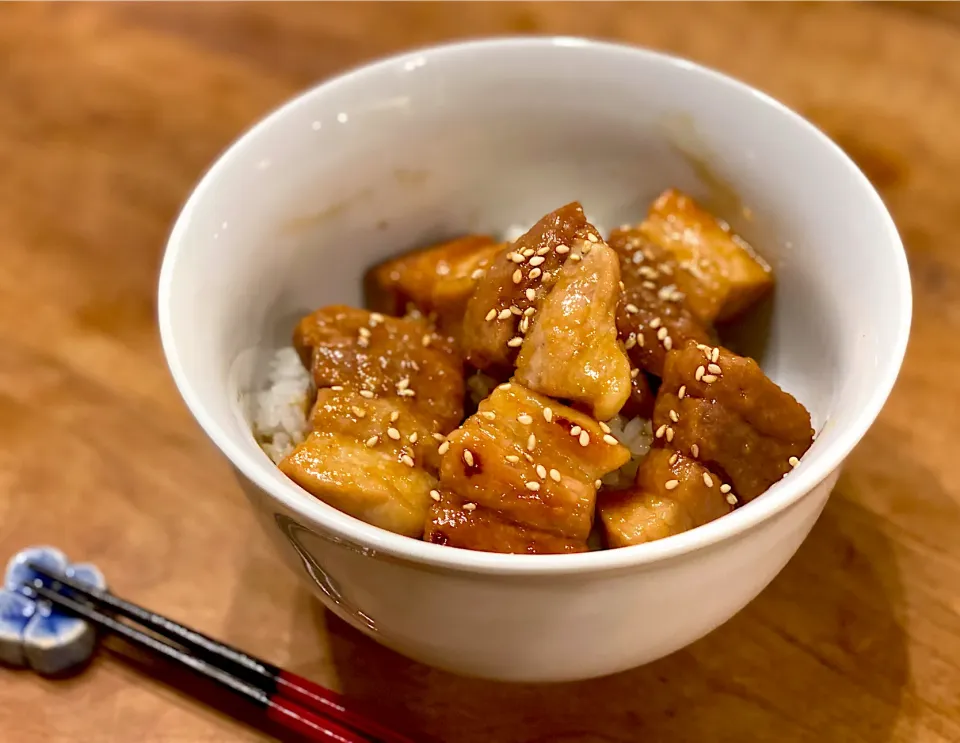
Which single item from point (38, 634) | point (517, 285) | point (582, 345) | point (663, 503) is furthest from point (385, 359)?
point (38, 634)

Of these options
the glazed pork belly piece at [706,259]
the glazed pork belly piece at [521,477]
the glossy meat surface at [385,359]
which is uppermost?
the glazed pork belly piece at [706,259]

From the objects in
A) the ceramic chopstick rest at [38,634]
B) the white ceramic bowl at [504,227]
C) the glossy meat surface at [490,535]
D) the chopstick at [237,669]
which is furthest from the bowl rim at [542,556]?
the ceramic chopstick rest at [38,634]

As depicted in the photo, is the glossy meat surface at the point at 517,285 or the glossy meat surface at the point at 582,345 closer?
the glossy meat surface at the point at 582,345

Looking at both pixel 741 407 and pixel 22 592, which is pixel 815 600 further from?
pixel 22 592

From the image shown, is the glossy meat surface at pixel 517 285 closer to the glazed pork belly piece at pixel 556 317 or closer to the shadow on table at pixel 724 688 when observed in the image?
the glazed pork belly piece at pixel 556 317

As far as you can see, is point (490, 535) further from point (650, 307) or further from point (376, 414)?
point (650, 307)

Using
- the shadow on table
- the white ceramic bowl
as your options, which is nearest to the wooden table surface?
the shadow on table
